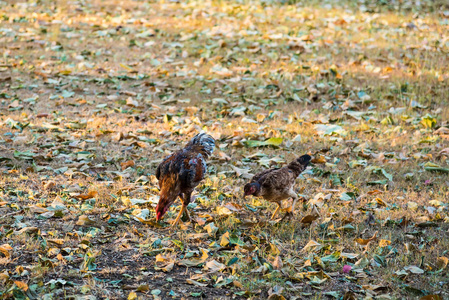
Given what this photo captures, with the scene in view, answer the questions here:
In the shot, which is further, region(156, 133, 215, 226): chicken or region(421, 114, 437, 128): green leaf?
region(421, 114, 437, 128): green leaf

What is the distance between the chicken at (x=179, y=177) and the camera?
4.78 m

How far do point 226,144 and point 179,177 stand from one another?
7.43 ft

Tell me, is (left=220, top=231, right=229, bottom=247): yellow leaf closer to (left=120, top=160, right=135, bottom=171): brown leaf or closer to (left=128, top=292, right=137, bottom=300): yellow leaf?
(left=128, top=292, right=137, bottom=300): yellow leaf

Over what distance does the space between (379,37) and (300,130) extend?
5.19 meters

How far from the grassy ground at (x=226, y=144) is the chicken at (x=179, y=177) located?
12.9 inches

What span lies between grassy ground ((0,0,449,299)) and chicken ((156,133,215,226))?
328 mm

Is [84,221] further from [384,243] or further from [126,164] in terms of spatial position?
[384,243]

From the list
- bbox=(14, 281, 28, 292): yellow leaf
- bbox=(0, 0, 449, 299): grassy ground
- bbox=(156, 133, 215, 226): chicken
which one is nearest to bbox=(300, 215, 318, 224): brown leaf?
bbox=(0, 0, 449, 299): grassy ground

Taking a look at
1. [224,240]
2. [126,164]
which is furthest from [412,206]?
[126,164]

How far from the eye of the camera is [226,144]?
708cm

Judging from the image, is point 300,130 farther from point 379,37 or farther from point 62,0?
point 62,0

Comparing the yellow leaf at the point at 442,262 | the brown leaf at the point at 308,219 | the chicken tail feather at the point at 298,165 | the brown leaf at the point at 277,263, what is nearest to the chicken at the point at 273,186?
the chicken tail feather at the point at 298,165

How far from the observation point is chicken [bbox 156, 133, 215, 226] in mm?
4781

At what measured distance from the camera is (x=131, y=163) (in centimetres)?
642
